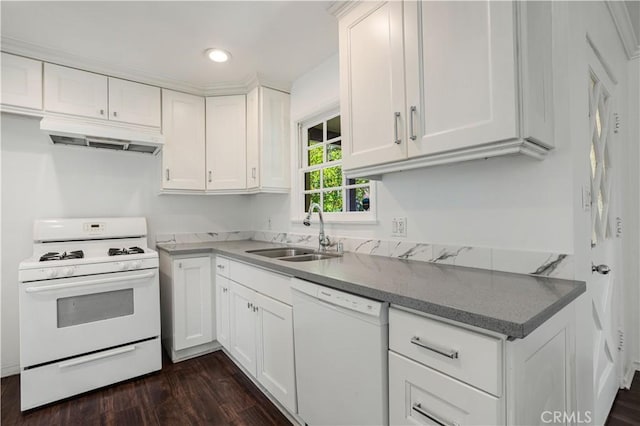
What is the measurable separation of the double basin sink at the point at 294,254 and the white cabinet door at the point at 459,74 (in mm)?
1106

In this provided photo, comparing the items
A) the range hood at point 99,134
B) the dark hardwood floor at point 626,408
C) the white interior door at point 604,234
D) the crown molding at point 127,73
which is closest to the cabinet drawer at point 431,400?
the white interior door at point 604,234

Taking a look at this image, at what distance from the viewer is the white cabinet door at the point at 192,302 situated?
7.96 feet

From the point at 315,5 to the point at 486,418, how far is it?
206 centimetres

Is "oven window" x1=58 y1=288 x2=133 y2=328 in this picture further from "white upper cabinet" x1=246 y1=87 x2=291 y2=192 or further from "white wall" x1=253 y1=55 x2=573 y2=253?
"white wall" x1=253 y1=55 x2=573 y2=253

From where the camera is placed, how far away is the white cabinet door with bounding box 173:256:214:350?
7.96 feet

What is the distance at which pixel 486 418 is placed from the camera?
2.68 feet

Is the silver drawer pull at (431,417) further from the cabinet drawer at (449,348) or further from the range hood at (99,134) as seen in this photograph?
the range hood at (99,134)

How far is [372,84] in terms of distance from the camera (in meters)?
1.52

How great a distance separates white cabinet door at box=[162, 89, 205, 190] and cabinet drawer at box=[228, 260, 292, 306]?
0.99 metres

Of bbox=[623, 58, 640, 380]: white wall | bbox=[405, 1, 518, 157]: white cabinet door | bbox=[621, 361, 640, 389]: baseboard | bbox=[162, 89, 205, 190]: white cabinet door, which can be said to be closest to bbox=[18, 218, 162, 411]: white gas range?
bbox=[162, 89, 205, 190]: white cabinet door

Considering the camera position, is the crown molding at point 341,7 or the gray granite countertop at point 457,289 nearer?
the gray granite countertop at point 457,289

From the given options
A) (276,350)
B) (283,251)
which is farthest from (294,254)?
(276,350)

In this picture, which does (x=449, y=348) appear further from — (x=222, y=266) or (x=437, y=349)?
(x=222, y=266)

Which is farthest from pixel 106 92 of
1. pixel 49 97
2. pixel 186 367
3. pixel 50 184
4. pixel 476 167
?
pixel 476 167
